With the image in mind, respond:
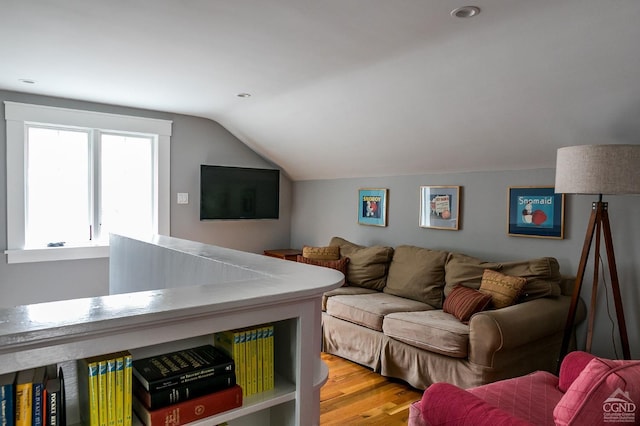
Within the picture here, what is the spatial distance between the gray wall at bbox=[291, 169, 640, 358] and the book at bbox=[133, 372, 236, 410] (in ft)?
9.56

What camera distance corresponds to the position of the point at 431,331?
9.59 feet

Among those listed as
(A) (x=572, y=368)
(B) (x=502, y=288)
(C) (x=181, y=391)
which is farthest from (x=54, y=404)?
(B) (x=502, y=288)

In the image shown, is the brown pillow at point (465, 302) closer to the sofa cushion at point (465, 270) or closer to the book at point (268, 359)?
the sofa cushion at point (465, 270)

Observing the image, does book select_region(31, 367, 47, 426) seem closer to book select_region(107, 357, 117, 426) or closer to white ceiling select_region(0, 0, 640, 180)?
book select_region(107, 357, 117, 426)

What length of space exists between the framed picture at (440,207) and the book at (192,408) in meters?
3.14

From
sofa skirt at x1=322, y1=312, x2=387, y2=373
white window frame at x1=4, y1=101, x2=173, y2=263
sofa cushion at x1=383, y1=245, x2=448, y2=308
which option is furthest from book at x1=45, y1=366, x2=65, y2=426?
white window frame at x1=4, y1=101, x2=173, y2=263

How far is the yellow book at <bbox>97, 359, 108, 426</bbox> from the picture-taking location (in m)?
1.02

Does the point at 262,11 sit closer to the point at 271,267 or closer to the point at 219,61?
the point at 219,61

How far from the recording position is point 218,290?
127cm

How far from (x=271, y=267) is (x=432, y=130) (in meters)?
2.41

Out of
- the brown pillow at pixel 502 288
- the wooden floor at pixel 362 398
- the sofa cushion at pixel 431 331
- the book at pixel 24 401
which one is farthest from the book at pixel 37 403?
the brown pillow at pixel 502 288

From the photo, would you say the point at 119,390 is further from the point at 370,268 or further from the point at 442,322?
the point at 370,268

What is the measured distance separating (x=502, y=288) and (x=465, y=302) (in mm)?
273

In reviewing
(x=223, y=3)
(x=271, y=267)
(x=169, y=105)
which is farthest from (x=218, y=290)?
(x=169, y=105)
